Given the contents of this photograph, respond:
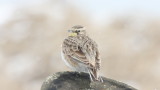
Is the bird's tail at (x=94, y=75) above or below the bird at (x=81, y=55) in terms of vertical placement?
below

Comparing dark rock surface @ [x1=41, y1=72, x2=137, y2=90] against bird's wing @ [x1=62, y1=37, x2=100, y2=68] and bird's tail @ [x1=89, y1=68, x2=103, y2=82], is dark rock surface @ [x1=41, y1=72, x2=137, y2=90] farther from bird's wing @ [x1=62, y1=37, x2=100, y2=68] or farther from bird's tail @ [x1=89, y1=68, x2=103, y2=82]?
bird's wing @ [x1=62, y1=37, x2=100, y2=68]

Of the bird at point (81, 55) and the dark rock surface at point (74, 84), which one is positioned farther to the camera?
the bird at point (81, 55)

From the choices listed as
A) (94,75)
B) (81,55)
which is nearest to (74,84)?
(94,75)

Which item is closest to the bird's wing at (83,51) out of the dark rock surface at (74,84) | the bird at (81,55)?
the bird at (81,55)

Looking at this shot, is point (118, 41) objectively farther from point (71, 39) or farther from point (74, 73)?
point (74, 73)

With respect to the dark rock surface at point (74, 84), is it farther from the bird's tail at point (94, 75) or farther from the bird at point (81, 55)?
the bird at point (81, 55)

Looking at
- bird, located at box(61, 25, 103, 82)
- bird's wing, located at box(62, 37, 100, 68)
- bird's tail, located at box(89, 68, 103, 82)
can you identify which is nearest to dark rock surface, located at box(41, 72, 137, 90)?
bird's tail, located at box(89, 68, 103, 82)
